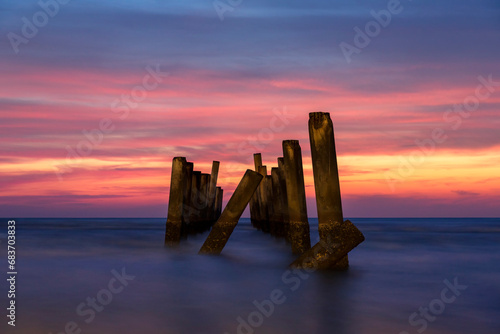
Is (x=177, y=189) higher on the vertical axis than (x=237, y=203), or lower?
higher

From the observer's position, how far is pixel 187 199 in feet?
47.9

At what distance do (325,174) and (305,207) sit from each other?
10.7 feet

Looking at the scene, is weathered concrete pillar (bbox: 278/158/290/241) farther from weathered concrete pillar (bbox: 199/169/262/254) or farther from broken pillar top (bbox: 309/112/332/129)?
broken pillar top (bbox: 309/112/332/129)

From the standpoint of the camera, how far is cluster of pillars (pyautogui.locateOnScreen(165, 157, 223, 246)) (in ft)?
38.0

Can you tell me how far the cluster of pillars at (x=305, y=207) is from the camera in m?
7.21

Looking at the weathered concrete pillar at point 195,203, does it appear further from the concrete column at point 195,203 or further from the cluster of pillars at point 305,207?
the cluster of pillars at point 305,207

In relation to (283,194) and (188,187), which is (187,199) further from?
(283,194)

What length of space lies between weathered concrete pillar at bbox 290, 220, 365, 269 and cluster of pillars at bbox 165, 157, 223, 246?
4.73m

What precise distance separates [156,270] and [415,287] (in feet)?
13.2

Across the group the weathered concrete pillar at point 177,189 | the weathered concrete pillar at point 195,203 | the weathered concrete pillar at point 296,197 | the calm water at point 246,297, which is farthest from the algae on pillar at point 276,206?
the weathered concrete pillar at point 296,197

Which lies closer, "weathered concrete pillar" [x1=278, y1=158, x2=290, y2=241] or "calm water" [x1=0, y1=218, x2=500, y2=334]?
"calm water" [x1=0, y1=218, x2=500, y2=334]

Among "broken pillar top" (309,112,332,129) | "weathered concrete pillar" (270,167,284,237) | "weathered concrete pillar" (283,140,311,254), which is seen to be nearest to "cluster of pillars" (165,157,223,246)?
"weathered concrete pillar" (270,167,284,237)

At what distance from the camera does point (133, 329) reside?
5.25 m

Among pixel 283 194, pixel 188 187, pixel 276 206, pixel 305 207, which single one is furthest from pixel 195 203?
pixel 305 207
